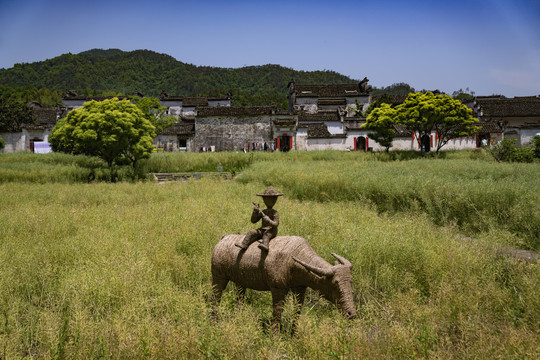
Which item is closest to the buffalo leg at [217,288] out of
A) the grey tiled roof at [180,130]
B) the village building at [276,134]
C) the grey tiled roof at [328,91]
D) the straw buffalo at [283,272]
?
the straw buffalo at [283,272]

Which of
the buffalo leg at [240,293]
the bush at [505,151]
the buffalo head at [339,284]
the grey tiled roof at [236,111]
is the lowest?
the buffalo leg at [240,293]

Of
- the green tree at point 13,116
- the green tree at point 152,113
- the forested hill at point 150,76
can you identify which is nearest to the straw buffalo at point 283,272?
the green tree at point 152,113

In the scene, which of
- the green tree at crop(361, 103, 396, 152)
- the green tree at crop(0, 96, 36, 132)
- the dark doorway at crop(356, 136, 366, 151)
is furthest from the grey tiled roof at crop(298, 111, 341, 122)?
the green tree at crop(0, 96, 36, 132)

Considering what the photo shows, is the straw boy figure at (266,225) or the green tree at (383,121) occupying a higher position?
the green tree at (383,121)

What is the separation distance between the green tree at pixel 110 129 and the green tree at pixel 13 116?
24.7 metres

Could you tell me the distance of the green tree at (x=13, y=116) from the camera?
3662 centimetres

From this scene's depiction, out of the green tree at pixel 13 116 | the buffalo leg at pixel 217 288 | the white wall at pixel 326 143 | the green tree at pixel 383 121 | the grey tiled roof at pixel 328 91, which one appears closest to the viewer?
the buffalo leg at pixel 217 288

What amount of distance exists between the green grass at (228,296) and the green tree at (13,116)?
3743 cm

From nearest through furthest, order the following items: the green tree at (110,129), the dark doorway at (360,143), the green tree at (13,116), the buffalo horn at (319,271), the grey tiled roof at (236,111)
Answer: the buffalo horn at (319,271) < the green tree at (110,129) < the dark doorway at (360,143) < the grey tiled roof at (236,111) < the green tree at (13,116)

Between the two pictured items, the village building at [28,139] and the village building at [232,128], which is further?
the village building at [28,139]

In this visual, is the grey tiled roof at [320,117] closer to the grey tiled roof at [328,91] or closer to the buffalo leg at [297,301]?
the grey tiled roof at [328,91]

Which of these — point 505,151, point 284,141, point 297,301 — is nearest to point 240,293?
point 297,301

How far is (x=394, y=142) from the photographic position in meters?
33.8

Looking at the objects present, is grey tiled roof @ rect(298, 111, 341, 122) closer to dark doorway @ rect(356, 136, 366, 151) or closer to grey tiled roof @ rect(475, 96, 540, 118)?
dark doorway @ rect(356, 136, 366, 151)
